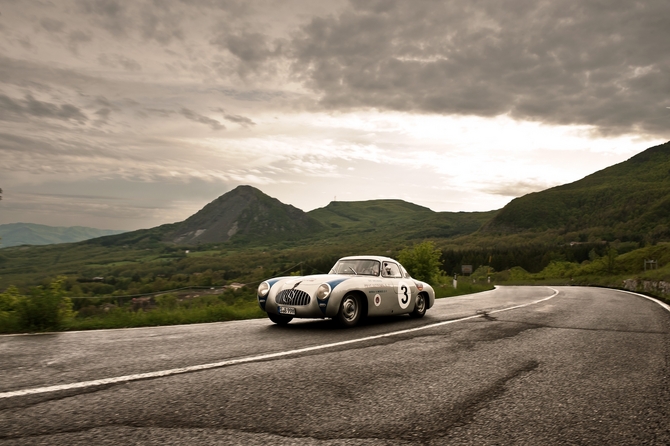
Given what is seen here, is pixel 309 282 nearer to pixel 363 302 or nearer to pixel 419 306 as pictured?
pixel 363 302

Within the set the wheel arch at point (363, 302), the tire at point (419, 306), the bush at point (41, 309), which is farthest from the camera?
the tire at point (419, 306)

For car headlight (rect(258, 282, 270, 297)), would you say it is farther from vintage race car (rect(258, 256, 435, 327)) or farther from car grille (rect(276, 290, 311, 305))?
car grille (rect(276, 290, 311, 305))

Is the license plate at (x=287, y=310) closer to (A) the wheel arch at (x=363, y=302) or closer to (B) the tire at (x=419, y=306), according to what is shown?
(A) the wheel arch at (x=363, y=302)

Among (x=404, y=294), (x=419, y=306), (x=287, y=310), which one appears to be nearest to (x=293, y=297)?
(x=287, y=310)

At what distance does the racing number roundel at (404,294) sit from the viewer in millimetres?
10727

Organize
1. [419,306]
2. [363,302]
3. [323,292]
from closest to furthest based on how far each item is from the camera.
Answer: [323,292] < [363,302] < [419,306]

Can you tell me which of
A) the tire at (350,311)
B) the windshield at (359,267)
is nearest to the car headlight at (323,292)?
the tire at (350,311)

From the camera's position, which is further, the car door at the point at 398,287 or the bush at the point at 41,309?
the car door at the point at 398,287

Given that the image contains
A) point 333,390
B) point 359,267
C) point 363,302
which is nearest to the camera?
point 333,390

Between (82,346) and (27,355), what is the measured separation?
0.85 meters

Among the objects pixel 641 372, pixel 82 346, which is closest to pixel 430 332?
pixel 641 372

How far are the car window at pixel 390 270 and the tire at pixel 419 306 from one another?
83 centimetres

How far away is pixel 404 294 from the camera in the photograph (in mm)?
10883

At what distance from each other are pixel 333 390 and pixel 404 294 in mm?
6825
